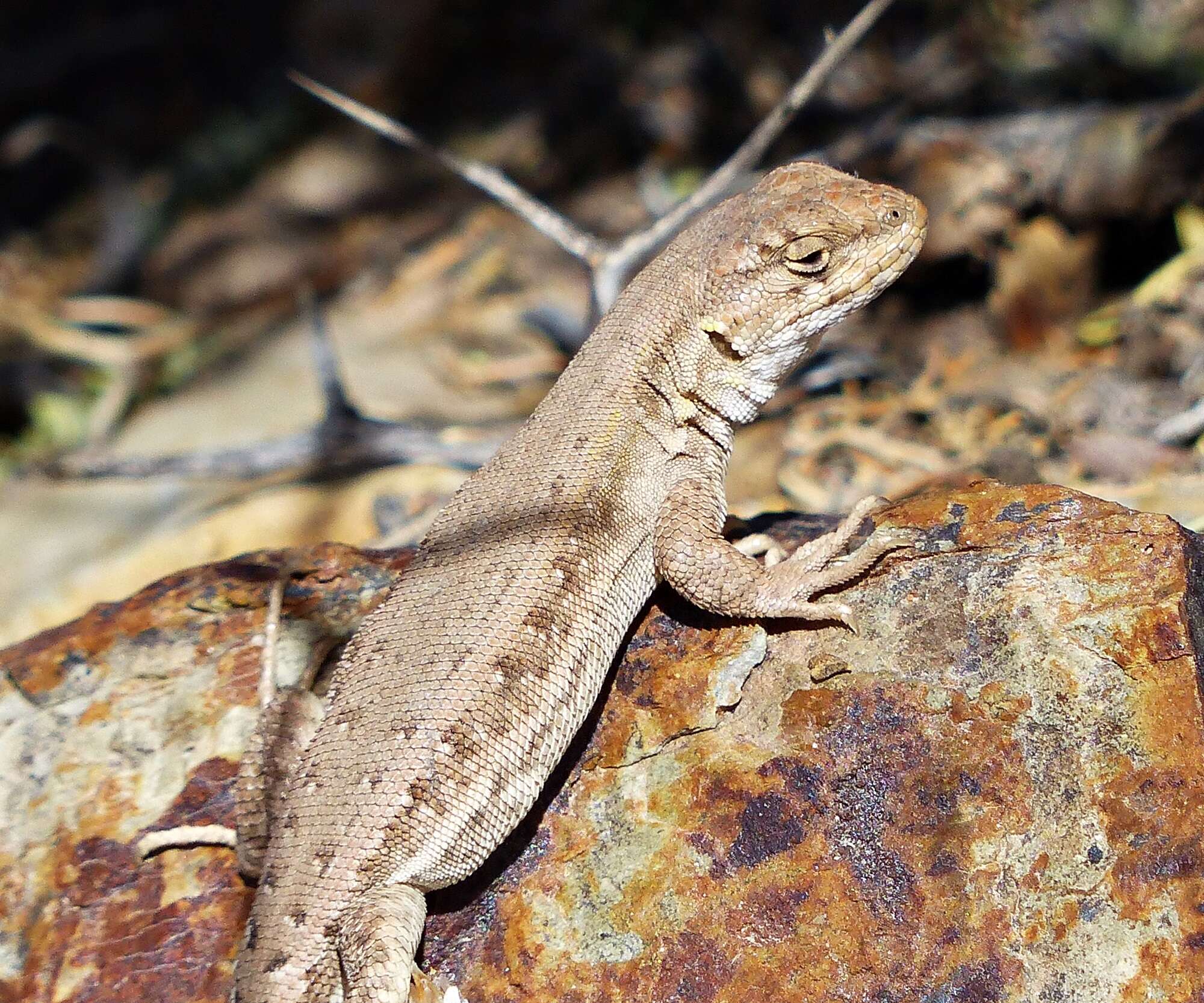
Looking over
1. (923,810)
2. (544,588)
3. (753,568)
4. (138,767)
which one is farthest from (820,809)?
(138,767)

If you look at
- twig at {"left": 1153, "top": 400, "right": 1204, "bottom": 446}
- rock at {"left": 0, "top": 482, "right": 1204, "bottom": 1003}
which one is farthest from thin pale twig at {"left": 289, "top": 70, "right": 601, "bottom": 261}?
twig at {"left": 1153, "top": 400, "right": 1204, "bottom": 446}

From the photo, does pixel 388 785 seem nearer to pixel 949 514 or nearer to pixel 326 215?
pixel 949 514

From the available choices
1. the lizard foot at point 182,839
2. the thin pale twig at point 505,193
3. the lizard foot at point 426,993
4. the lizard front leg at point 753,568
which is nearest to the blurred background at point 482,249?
the thin pale twig at point 505,193

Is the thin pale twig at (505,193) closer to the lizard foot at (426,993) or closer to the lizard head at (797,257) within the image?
the lizard head at (797,257)

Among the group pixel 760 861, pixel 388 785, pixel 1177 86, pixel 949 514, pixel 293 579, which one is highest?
pixel 1177 86

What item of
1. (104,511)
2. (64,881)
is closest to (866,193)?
(64,881)

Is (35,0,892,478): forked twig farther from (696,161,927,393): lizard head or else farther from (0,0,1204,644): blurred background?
(696,161,927,393): lizard head
